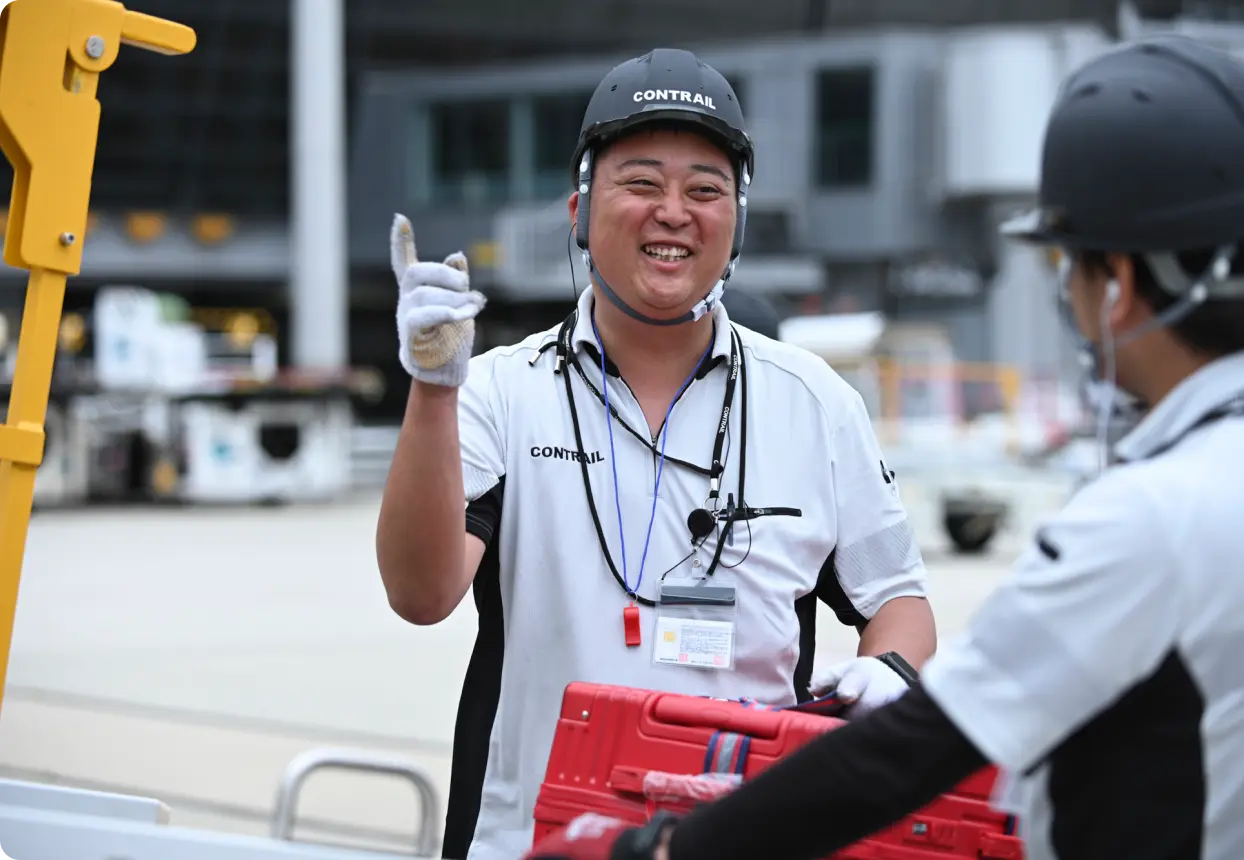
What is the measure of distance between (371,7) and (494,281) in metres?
8.59

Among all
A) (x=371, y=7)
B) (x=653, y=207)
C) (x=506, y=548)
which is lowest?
(x=506, y=548)

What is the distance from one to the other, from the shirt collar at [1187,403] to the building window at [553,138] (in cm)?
3508

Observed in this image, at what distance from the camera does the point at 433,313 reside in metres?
1.87

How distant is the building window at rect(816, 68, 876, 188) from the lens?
1398 inches

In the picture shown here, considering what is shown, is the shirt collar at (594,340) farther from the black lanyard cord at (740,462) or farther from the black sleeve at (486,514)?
the black sleeve at (486,514)

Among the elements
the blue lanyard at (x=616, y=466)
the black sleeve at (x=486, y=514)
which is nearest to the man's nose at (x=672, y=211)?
the blue lanyard at (x=616, y=466)

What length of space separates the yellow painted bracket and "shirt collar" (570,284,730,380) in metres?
0.82

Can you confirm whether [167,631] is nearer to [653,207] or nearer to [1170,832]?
[653,207]

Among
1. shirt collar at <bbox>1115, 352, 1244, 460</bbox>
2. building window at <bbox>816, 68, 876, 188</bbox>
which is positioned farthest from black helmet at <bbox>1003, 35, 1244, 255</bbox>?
building window at <bbox>816, 68, 876, 188</bbox>

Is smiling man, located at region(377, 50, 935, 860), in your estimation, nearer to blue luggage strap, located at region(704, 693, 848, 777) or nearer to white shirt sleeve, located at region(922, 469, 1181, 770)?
blue luggage strap, located at region(704, 693, 848, 777)

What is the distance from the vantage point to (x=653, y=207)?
243cm

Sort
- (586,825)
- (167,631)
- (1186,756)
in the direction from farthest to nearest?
(167,631) → (586,825) → (1186,756)

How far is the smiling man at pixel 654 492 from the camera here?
234 centimetres

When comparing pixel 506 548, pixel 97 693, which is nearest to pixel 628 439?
pixel 506 548
